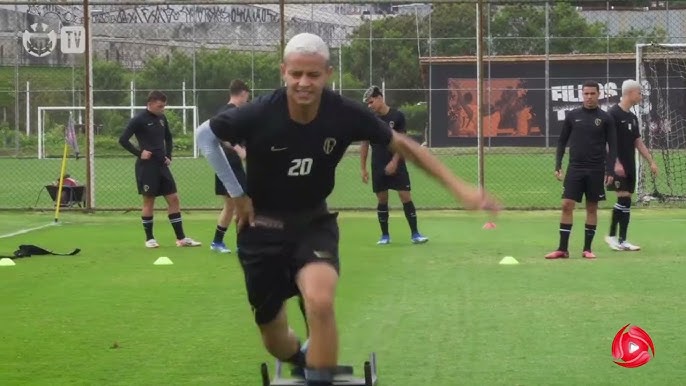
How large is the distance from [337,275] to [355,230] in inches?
485

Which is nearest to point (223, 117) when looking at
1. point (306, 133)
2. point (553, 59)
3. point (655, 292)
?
point (306, 133)

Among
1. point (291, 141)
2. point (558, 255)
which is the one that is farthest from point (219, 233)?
point (291, 141)

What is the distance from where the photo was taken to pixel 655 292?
11.7 m

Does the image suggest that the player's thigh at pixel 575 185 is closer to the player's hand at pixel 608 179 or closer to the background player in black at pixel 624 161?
the player's hand at pixel 608 179

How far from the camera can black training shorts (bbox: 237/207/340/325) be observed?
682 cm

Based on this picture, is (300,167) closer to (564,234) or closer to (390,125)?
(564,234)

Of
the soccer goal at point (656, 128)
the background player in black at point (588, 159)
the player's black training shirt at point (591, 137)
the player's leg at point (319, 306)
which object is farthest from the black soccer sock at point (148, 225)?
the player's leg at point (319, 306)

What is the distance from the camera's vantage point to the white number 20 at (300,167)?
6770 millimetres

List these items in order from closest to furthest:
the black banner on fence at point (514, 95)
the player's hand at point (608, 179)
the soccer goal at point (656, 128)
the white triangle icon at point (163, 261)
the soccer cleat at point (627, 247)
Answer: the white triangle icon at point (163, 261) < the player's hand at point (608, 179) < the soccer cleat at point (627, 247) < the soccer goal at point (656, 128) < the black banner on fence at point (514, 95)

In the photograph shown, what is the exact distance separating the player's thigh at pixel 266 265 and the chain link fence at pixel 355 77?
24.1 metres

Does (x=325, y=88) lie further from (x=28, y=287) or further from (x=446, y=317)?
(x=28, y=287)

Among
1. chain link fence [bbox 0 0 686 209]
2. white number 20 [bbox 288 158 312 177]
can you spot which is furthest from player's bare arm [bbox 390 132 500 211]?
chain link fence [bbox 0 0 686 209]

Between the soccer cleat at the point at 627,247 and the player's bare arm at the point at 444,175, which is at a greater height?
the player's bare arm at the point at 444,175

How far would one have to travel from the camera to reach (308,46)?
6629 millimetres
